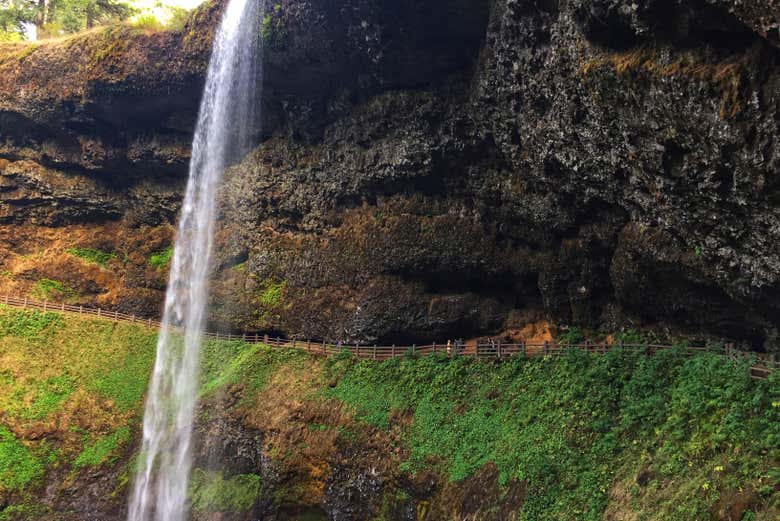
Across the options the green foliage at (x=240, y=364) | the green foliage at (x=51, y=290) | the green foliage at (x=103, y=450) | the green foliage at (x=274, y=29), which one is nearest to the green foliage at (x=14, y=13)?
the green foliage at (x=51, y=290)

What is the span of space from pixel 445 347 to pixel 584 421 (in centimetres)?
648

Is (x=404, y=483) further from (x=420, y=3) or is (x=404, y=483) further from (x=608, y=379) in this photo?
(x=420, y=3)

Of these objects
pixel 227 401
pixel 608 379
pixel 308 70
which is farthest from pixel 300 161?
pixel 608 379

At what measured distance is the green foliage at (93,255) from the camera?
1119 inches

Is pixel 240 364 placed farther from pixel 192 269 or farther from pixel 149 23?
pixel 149 23

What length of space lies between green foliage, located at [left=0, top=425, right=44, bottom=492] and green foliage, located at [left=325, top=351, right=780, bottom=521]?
11.4m

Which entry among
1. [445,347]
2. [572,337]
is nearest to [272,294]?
[445,347]

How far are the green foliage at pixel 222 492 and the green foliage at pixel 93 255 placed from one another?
560 inches

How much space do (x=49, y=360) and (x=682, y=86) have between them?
24812mm

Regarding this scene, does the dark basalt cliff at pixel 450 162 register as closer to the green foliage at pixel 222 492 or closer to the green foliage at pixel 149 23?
the green foliage at pixel 149 23

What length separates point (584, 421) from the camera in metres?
13.3

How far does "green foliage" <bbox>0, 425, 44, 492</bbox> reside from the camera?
20156 mm

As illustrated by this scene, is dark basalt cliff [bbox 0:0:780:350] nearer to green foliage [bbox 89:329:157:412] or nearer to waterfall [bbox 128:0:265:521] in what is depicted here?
waterfall [bbox 128:0:265:521]

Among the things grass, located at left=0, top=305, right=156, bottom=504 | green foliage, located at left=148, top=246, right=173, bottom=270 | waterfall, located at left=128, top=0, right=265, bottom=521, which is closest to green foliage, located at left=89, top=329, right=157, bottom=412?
grass, located at left=0, top=305, right=156, bottom=504
